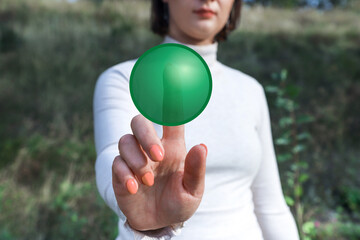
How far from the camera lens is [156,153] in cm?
60

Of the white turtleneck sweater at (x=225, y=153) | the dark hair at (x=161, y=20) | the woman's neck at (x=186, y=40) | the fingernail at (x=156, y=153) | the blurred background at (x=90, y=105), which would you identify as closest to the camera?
the fingernail at (x=156, y=153)

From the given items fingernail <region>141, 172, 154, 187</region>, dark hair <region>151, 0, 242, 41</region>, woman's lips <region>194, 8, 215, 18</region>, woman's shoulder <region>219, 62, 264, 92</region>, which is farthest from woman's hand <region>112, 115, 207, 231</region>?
dark hair <region>151, 0, 242, 41</region>

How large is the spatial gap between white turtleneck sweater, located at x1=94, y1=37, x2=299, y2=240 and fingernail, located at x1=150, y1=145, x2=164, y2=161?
0.85ft

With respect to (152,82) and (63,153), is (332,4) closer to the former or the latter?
(63,153)

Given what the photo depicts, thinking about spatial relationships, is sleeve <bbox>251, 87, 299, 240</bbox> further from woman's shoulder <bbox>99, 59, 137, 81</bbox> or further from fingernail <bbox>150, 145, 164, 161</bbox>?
fingernail <bbox>150, 145, 164, 161</bbox>

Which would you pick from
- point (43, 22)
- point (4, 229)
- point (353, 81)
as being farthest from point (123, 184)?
point (43, 22)

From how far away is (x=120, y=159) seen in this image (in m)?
0.65

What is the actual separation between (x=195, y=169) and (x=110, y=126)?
38cm

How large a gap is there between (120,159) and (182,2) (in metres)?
0.72

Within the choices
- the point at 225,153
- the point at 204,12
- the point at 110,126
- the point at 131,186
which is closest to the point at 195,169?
the point at 131,186

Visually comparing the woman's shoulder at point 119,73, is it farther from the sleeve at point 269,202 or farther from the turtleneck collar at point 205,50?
the sleeve at point 269,202

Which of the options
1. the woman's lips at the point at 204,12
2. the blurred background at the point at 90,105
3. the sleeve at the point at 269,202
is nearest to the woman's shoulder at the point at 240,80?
the sleeve at the point at 269,202

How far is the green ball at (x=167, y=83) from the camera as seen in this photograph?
65 centimetres

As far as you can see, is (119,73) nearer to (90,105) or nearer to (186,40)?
(186,40)
